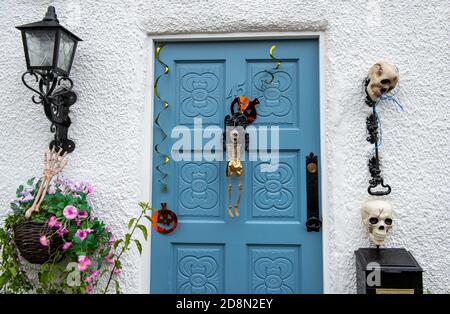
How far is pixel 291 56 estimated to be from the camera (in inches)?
105

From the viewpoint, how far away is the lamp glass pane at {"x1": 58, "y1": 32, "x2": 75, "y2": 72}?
242 centimetres

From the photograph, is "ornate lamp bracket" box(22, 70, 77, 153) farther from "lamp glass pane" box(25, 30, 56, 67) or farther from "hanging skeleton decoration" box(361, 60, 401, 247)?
"hanging skeleton decoration" box(361, 60, 401, 247)

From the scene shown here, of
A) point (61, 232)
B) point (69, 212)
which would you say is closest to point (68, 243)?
point (61, 232)

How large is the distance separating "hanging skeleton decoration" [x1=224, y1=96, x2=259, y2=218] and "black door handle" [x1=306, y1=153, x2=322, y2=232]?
435 millimetres

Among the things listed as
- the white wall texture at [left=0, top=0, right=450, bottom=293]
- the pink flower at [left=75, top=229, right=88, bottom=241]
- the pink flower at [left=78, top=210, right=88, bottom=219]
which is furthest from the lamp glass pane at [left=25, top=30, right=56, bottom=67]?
the pink flower at [left=75, top=229, right=88, bottom=241]

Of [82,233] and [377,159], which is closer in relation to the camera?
[82,233]

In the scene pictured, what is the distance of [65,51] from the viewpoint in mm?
2469

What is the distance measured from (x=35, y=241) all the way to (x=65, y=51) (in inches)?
46.0

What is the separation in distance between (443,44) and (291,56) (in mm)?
948

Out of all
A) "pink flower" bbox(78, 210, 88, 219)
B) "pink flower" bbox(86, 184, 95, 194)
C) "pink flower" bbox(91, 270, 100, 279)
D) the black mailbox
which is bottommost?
"pink flower" bbox(91, 270, 100, 279)

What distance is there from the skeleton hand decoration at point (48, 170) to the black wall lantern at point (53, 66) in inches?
2.7

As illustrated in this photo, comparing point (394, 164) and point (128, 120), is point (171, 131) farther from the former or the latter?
point (394, 164)

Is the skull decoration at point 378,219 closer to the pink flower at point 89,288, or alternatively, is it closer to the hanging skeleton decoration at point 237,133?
the hanging skeleton decoration at point 237,133

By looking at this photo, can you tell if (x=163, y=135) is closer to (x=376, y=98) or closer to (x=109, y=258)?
(x=109, y=258)
